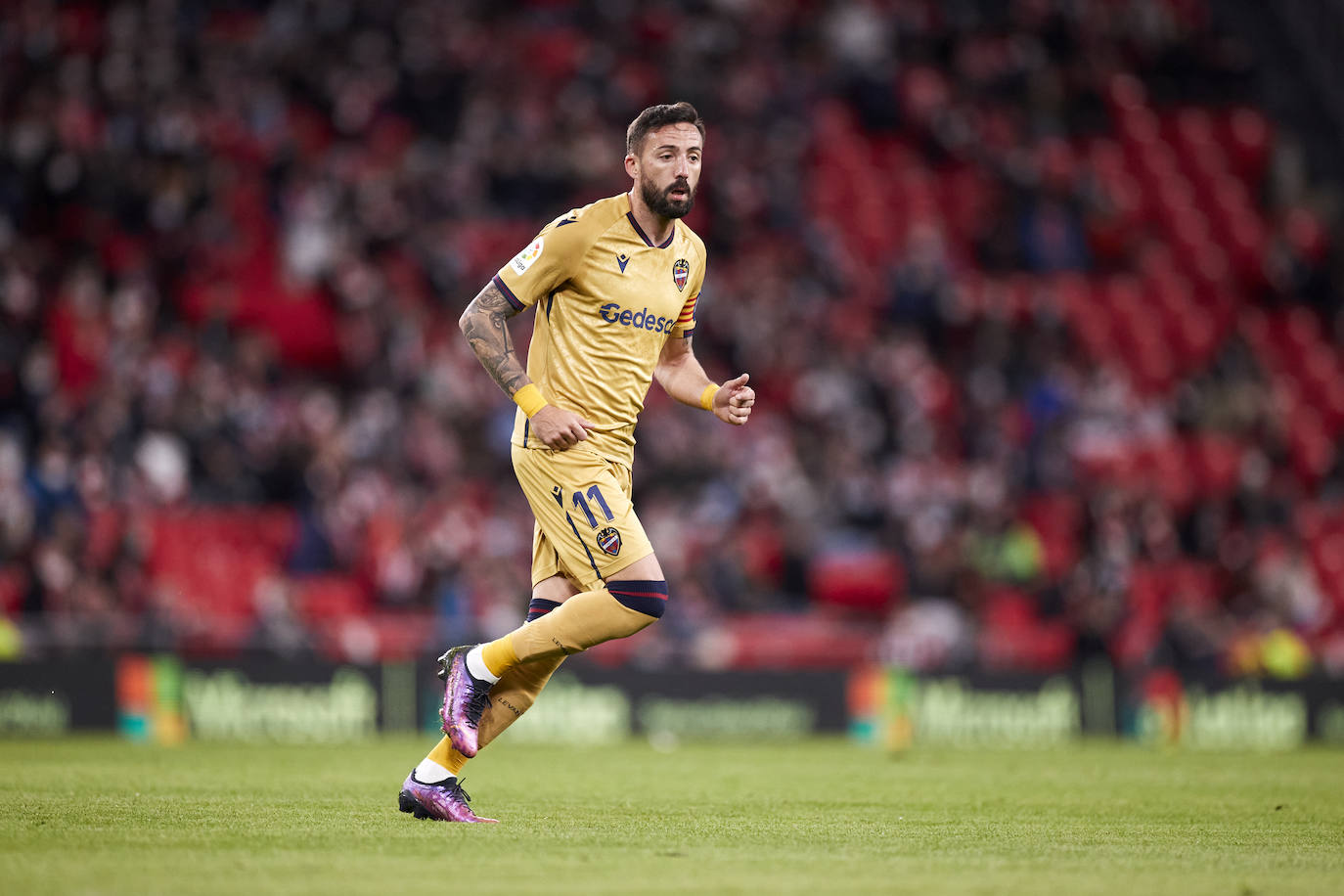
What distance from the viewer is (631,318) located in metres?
7.54

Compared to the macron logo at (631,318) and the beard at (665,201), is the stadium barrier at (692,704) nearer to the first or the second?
the macron logo at (631,318)

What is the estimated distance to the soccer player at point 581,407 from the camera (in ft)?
23.6

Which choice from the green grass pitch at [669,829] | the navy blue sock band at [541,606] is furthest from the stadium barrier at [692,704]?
the navy blue sock band at [541,606]

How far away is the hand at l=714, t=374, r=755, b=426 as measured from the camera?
759cm

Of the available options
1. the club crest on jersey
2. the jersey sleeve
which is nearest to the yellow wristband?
the jersey sleeve

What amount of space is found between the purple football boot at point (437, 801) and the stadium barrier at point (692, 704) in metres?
8.62

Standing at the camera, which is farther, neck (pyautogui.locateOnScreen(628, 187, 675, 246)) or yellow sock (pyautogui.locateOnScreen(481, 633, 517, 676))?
neck (pyautogui.locateOnScreen(628, 187, 675, 246))

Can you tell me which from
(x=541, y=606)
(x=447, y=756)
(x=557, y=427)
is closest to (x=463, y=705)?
(x=447, y=756)

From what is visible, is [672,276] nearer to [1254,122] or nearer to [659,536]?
[659,536]

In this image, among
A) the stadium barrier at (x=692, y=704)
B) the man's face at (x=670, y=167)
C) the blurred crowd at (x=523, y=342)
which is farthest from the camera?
the blurred crowd at (x=523, y=342)

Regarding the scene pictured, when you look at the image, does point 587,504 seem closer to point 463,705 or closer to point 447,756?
point 463,705

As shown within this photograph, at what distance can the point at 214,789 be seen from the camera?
8.94 metres

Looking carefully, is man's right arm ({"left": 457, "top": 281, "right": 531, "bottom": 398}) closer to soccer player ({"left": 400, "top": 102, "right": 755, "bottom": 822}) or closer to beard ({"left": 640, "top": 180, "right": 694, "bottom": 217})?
soccer player ({"left": 400, "top": 102, "right": 755, "bottom": 822})

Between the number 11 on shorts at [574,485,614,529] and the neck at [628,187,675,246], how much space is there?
47.8 inches
